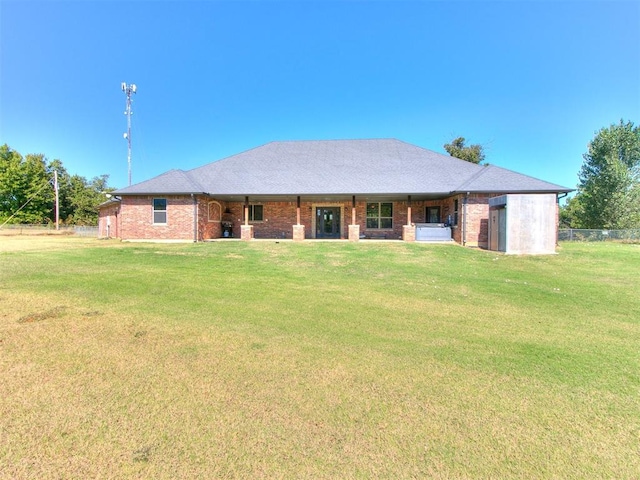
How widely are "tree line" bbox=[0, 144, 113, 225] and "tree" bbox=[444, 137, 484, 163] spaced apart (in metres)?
44.5

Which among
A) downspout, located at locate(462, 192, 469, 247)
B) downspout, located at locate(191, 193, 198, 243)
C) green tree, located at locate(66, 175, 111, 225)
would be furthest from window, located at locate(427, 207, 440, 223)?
green tree, located at locate(66, 175, 111, 225)

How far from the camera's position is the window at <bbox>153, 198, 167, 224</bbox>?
19000 millimetres

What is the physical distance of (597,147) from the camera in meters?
30.3

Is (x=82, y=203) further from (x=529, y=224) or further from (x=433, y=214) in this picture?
(x=529, y=224)

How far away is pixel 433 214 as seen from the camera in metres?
21.6

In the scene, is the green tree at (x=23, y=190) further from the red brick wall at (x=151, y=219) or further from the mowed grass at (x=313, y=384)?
the mowed grass at (x=313, y=384)

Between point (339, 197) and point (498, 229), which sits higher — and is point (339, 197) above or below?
above

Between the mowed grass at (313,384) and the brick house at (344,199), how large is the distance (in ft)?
34.9

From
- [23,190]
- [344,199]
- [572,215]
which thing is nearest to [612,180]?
[572,215]

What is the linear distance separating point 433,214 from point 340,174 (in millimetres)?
6553

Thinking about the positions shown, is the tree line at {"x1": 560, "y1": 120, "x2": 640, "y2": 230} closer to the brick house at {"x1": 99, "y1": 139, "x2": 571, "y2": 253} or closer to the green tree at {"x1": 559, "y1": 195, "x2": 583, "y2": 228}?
the green tree at {"x1": 559, "y1": 195, "x2": 583, "y2": 228}

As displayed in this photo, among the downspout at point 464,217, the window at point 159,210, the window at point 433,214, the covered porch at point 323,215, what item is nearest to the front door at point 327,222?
the covered porch at point 323,215

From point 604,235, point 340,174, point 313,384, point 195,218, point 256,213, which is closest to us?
point 313,384

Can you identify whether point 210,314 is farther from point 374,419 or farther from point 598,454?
point 598,454
